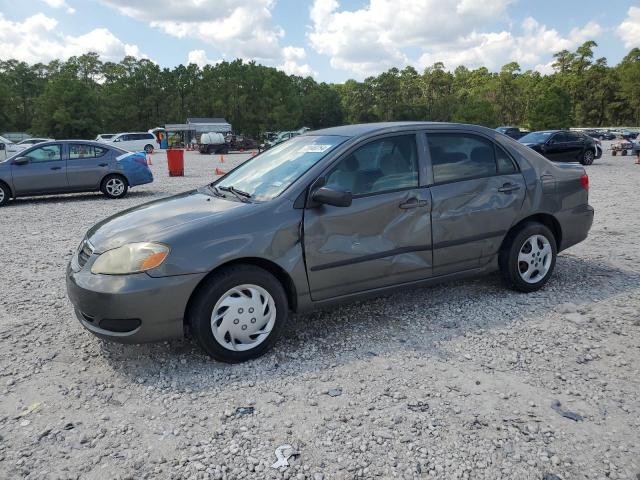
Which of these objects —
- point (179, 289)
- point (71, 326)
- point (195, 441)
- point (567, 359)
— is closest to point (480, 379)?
point (567, 359)

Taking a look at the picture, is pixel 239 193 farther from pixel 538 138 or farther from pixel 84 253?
pixel 538 138

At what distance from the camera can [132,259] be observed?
3350 millimetres

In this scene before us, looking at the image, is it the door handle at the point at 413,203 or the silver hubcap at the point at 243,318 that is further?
the door handle at the point at 413,203

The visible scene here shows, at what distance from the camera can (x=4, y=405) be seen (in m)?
3.11

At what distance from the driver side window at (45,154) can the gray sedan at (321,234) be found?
892 cm

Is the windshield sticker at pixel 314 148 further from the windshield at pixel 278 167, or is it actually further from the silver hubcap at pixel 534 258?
the silver hubcap at pixel 534 258

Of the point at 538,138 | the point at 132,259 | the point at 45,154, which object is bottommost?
the point at 132,259

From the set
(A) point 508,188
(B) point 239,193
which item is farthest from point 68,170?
(A) point 508,188

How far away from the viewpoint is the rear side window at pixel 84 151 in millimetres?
11984

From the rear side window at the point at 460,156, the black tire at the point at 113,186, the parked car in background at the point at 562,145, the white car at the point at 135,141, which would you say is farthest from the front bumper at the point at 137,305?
the white car at the point at 135,141

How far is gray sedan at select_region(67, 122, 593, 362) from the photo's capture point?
11.0ft

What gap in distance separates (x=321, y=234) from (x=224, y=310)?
88cm

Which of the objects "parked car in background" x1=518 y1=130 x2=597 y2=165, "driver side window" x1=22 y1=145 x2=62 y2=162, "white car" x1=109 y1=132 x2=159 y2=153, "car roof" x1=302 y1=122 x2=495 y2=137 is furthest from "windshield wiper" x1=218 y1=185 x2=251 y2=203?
"white car" x1=109 y1=132 x2=159 y2=153

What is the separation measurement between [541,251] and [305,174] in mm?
2504
